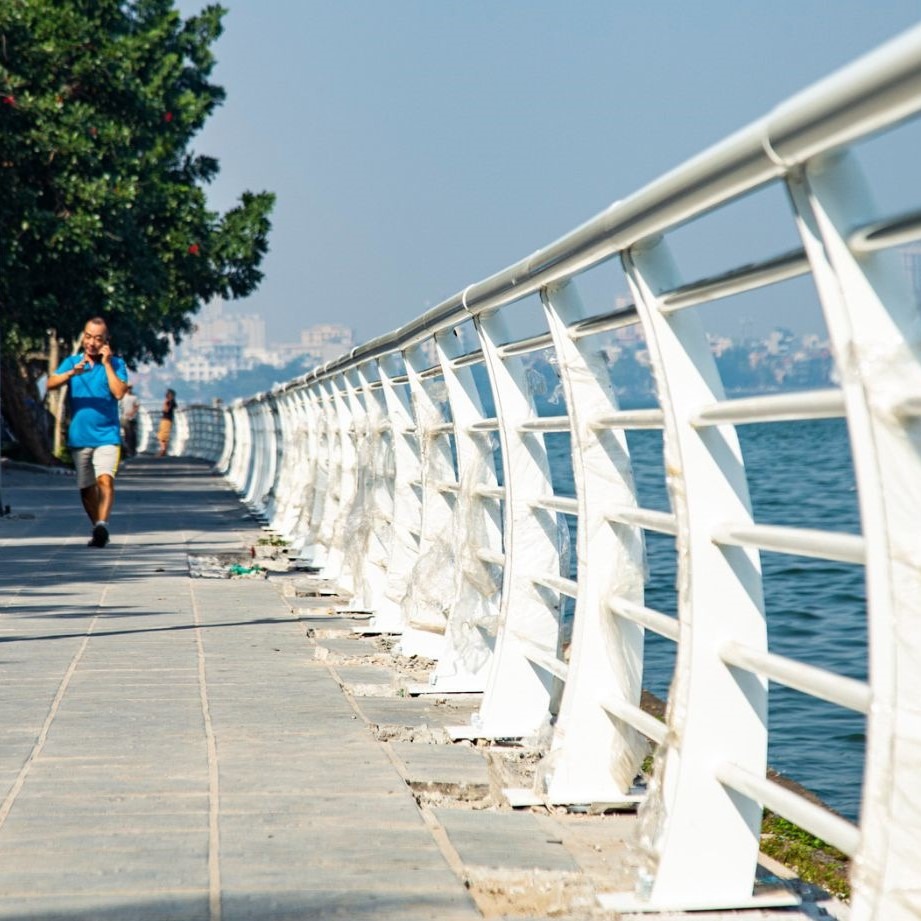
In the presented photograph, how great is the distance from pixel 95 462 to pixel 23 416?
19706 millimetres

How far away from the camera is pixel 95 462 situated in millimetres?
12930

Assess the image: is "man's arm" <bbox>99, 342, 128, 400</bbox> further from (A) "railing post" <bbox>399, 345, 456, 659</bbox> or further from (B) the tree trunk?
(B) the tree trunk

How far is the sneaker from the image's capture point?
1309 centimetres

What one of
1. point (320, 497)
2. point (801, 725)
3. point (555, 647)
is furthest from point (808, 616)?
point (555, 647)

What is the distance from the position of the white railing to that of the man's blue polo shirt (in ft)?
23.5

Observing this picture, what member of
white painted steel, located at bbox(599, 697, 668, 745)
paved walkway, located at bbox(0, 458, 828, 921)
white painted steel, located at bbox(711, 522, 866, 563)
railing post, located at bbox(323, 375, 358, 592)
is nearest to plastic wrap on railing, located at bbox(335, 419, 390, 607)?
railing post, located at bbox(323, 375, 358, 592)

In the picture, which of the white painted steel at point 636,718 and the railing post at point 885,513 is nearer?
the railing post at point 885,513

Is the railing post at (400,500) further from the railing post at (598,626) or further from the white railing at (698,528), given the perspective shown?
the railing post at (598,626)

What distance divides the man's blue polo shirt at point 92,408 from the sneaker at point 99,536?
2.18ft

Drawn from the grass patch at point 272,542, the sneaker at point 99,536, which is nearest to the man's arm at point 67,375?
the sneaker at point 99,536

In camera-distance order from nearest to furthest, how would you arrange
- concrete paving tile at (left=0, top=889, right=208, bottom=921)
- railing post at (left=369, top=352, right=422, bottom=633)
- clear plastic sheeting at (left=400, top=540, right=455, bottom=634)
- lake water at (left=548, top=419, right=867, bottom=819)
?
concrete paving tile at (left=0, top=889, right=208, bottom=921) < clear plastic sheeting at (left=400, top=540, right=455, bottom=634) < railing post at (left=369, top=352, right=422, bottom=633) < lake water at (left=548, top=419, right=867, bottom=819)

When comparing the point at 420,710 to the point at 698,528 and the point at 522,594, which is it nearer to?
the point at 522,594

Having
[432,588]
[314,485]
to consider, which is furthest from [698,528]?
[314,485]

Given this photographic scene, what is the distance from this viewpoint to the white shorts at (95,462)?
12905 millimetres
